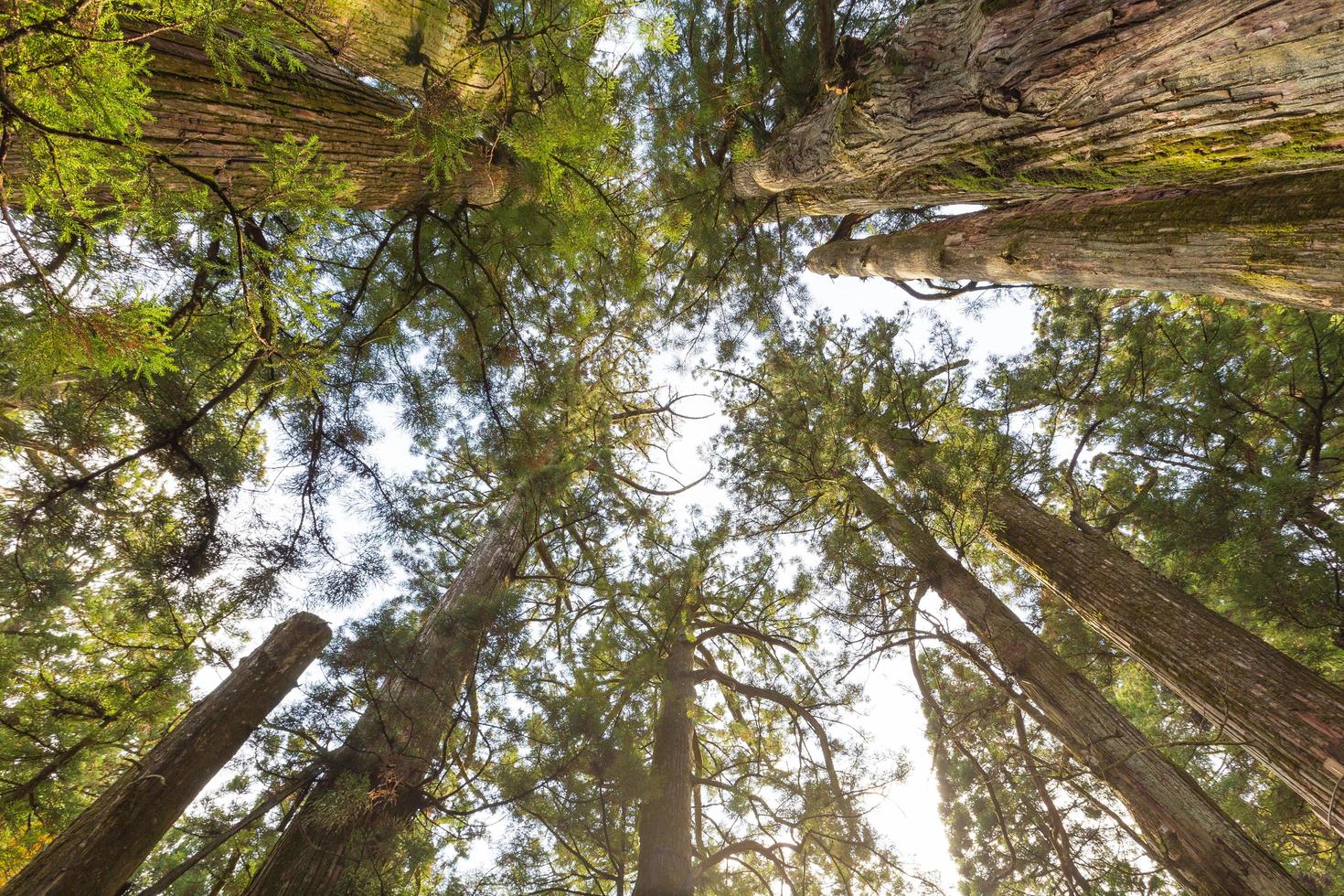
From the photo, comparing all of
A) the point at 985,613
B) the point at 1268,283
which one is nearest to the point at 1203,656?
the point at 985,613

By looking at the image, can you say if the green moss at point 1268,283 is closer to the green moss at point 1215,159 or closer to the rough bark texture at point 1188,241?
the rough bark texture at point 1188,241

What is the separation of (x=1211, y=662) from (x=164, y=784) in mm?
5412

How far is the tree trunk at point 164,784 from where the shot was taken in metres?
1.88

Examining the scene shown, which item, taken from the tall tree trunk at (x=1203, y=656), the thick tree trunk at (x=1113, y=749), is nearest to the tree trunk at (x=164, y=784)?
the thick tree trunk at (x=1113, y=749)

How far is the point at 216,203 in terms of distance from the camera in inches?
59.4

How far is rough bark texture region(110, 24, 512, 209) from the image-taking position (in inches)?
58.1

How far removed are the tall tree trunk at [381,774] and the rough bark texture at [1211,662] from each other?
11.6 feet

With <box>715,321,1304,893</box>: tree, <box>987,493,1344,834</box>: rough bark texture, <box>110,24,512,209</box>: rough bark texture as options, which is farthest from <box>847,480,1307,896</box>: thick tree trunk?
<box>110,24,512,209</box>: rough bark texture

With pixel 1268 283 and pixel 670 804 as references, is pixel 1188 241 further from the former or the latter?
pixel 670 804

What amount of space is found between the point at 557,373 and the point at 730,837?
176 inches

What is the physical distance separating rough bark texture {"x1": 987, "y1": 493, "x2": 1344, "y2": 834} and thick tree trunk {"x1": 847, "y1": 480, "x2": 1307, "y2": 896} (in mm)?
391

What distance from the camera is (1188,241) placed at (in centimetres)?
166

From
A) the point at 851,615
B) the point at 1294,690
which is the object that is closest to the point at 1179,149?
the point at 1294,690

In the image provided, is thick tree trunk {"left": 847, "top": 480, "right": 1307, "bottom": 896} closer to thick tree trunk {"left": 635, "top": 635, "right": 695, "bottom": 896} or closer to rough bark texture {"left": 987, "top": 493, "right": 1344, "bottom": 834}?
rough bark texture {"left": 987, "top": 493, "right": 1344, "bottom": 834}
